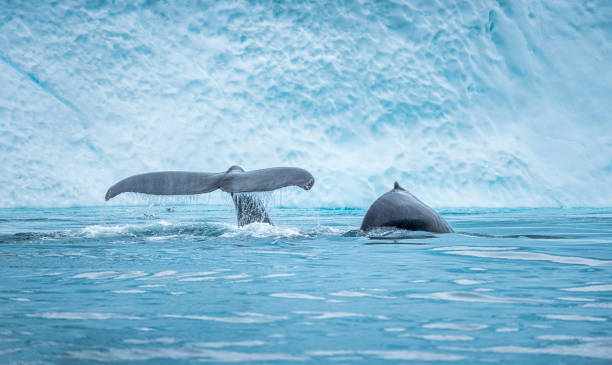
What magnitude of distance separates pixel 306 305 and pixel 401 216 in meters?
4.31

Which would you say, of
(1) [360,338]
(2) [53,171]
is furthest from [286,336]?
(2) [53,171]

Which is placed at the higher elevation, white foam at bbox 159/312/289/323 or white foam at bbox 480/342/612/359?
white foam at bbox 159/312/289/323

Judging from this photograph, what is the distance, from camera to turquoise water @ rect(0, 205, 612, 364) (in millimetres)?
2141

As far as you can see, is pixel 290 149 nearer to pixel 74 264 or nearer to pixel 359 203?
pixel 359 203

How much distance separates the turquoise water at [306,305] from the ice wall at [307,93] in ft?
55.4

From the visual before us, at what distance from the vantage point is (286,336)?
7.72 ft

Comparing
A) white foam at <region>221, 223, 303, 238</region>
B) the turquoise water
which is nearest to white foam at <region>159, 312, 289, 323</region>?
the turquoise water

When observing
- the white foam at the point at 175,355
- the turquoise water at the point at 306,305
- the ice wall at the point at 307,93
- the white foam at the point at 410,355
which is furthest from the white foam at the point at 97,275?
the ice wall at the point at 307,93

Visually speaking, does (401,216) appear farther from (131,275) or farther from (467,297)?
(467,297)

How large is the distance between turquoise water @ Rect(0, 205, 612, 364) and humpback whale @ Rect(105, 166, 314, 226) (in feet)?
2.08

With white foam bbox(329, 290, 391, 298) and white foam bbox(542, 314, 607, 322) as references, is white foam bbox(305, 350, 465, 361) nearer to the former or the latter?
white foam bbox(542, 314, 607, 322)

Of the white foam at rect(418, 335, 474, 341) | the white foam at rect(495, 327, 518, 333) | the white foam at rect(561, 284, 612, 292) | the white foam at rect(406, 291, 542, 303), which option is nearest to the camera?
the white foam at rect(418, 335, 474, 341)

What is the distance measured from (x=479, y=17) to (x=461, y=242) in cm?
1931

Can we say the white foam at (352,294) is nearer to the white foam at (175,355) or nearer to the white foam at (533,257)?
the white foam at (175,355)
